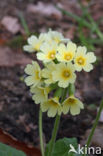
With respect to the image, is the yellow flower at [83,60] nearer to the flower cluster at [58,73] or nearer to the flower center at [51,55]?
the flower cluster at [58,73]

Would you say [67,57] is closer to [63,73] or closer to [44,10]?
[63,73]

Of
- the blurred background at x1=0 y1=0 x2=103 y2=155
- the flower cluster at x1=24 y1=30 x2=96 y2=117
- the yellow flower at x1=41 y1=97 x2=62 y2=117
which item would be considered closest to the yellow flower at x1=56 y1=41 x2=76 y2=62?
the flower cluster at x1=24 y1=30 x2=96 y2=117

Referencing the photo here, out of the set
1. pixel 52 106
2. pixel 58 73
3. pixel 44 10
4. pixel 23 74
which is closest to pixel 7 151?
pixel 52 106

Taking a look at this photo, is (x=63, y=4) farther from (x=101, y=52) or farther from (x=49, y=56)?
(x=49, y=56)

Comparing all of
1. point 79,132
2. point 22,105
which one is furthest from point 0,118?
point 79,132

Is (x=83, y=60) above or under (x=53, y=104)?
above
